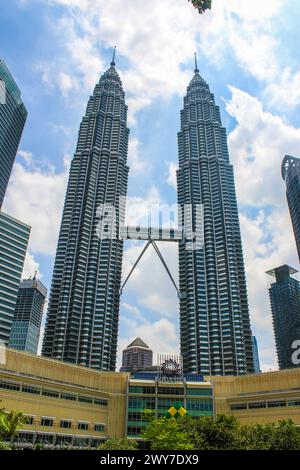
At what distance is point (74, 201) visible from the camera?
194000mm

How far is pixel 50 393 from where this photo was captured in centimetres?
7144

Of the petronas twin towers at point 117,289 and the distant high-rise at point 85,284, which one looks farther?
the petronas twin towers at point 117,289

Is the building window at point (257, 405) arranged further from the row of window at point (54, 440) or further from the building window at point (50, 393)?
the building window at point (50, 393)

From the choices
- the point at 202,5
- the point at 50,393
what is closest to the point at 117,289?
the point at 50,393

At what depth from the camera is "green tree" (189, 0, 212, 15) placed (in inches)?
529

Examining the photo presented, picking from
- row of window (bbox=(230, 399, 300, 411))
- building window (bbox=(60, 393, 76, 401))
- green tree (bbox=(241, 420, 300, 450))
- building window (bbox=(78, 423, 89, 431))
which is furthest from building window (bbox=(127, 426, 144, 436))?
green tree (bbox=(241, 420, 300, 450))

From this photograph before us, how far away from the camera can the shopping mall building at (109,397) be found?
6675 centimetres

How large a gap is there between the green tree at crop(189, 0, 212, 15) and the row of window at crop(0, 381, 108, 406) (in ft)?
215

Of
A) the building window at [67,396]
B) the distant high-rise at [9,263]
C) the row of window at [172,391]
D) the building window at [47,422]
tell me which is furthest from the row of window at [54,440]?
the distant high-rise at [9,263]

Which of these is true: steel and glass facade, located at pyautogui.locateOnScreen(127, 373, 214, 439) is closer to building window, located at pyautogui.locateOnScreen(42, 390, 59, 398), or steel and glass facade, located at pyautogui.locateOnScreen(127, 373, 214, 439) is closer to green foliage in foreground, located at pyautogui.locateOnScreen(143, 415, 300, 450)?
building window, located at pyautogui.locateOnScreen(42, 390, 59, 398)

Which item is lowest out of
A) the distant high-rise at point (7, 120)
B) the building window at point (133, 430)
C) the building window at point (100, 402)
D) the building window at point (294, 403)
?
the building window at point (133, 430)

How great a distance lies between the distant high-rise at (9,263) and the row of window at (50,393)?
309 feet
